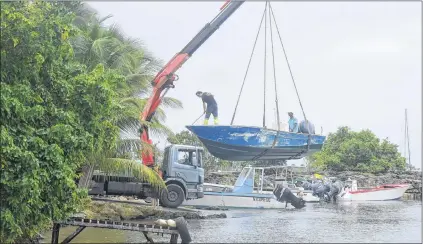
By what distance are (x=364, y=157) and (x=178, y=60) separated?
2474 centimetres

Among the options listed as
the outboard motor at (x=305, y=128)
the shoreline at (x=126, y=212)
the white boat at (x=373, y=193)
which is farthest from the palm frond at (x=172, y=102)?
the white boat at (x=373, y=193)

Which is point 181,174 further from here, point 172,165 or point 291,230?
point 291,230

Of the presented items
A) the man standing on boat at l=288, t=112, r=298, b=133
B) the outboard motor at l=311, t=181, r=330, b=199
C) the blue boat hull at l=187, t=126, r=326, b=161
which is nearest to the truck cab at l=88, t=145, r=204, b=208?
the blue boat hull at l=187, t=126, r=326, b=161

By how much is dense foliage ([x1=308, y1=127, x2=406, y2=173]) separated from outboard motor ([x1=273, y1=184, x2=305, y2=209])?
709 inches

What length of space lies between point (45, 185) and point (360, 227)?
375 inches

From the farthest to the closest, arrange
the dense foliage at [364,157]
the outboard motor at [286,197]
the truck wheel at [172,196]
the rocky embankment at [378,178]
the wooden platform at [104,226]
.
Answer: the dense foliage at [364,157] → the rocky embankment at [378,178] → the outboard motor at [286,197] → the truck wheel at [172,196] → the wooden platform at [104,226]

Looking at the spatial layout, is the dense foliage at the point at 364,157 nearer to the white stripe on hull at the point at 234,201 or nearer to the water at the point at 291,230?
the white stripe on hull at the point at 234,201

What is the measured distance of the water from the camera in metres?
11.4

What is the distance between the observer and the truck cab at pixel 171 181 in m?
16.6

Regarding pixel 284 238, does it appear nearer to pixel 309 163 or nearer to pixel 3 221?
pixel 3 221

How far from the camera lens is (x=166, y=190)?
55.8ft

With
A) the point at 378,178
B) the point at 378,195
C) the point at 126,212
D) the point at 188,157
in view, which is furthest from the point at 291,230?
the point at 378,178

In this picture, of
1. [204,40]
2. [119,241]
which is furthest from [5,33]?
[204,40]

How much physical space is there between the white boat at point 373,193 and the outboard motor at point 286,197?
291 inches
